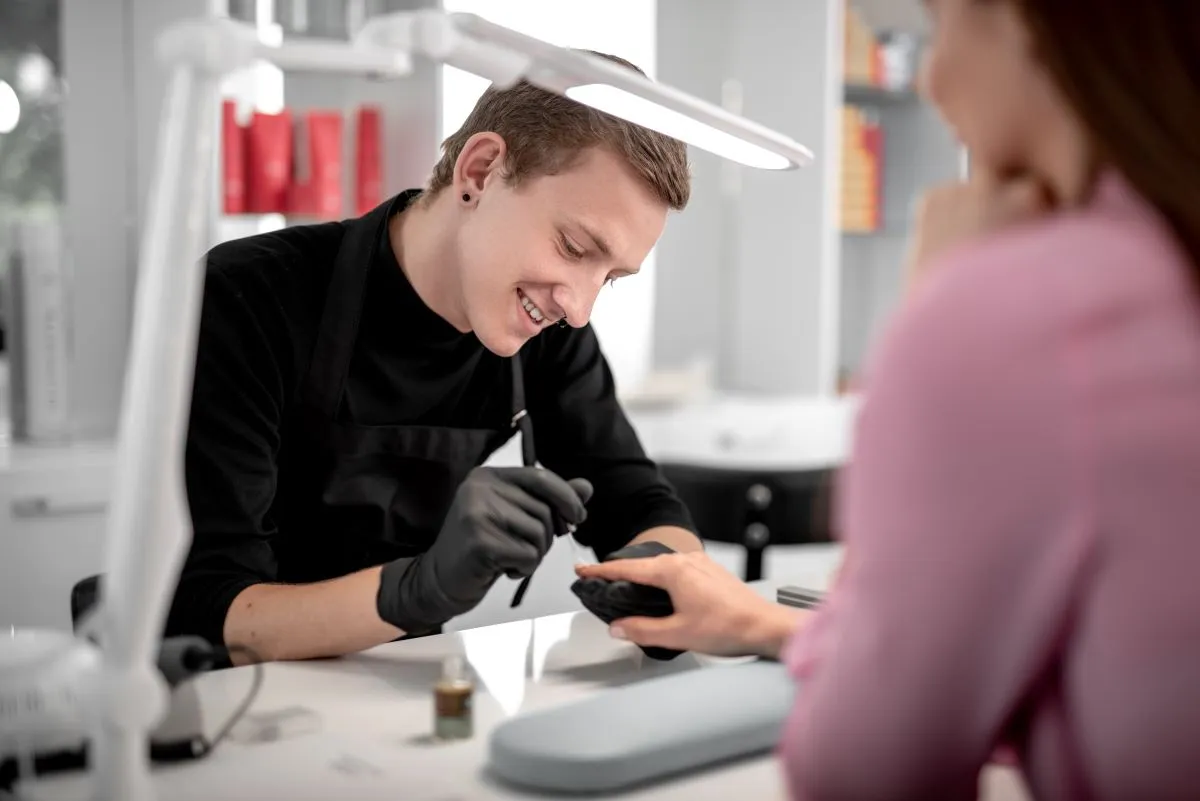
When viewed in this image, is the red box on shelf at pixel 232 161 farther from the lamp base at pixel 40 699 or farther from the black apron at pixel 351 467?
the lamp base at pixel 40 699

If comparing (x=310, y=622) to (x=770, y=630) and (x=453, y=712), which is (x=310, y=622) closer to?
(x=453, y=712)

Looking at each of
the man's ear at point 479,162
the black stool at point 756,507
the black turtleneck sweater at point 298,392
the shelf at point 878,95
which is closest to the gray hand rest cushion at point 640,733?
the black turtleneck sweater at point 298,392

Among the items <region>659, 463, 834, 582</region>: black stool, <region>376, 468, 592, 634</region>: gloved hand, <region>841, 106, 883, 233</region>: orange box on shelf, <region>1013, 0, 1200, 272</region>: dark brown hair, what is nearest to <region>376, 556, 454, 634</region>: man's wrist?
<region>376, 468, 592, 634</region>: gloved hand

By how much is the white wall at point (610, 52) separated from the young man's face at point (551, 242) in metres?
1.38

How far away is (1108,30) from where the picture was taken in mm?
586

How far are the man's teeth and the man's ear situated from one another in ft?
0.52

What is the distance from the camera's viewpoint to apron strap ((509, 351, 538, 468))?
1663mm

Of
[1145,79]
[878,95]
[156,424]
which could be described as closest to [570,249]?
[156,424]

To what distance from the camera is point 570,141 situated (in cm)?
148

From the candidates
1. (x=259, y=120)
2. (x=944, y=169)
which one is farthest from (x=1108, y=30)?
(x=944, y=169)

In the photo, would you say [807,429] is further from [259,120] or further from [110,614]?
[110,614]

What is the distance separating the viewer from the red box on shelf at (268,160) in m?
2.73

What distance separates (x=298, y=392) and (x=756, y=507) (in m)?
1.10

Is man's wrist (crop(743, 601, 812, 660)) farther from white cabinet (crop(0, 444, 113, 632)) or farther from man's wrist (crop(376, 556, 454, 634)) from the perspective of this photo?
white cabinet (crop(0, 444, 113, 632))
